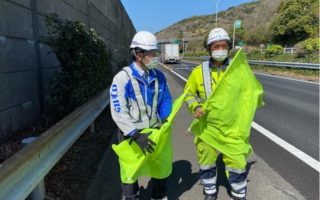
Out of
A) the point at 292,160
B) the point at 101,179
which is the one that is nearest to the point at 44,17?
the point at 101,179

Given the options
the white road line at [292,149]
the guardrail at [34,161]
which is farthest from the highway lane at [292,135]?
the guardrail at [34,161]

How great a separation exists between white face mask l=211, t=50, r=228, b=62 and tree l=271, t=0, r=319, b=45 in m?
48.7

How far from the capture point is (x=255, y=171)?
17.0 feet

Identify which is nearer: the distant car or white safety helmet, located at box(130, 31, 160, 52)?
white safety helmet, located at box(130, 31, 160, 52)

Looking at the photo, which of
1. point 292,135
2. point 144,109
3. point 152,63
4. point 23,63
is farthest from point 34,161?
point 292,135

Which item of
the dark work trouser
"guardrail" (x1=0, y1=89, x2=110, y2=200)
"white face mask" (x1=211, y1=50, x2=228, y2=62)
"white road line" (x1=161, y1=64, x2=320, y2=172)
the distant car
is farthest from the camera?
the distant car

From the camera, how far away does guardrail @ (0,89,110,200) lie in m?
2.30

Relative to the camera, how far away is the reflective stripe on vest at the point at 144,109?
11.3 ft

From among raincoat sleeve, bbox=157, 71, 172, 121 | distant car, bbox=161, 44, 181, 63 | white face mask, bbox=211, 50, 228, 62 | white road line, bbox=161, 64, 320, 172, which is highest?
distant car, bbox=161, 44, 181, 63

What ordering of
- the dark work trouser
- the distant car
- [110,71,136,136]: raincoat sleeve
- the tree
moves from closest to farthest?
[110,71,136,136]: raincoat sleeve → the dark work trouser → the tree → the distant car

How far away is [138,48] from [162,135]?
84 centimetres

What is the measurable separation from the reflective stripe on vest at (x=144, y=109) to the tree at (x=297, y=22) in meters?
49.4

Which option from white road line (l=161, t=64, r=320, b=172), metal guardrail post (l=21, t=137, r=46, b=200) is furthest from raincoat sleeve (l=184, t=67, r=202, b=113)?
white road line (l=161, t=64, r=320, b=172)

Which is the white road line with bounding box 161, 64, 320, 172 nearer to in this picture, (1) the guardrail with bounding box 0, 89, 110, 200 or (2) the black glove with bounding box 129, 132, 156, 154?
(2) the black glove with bounding box 129, 132, 156, 154
